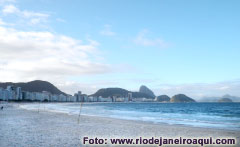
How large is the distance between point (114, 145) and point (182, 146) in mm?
4193

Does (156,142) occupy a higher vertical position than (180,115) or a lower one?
higher

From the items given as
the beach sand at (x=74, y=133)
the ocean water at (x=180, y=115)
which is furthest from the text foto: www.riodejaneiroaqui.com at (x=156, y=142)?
the ocean water at (x=180, y=115)

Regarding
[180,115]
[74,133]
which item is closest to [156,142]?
[74,133]

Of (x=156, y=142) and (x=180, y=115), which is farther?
(x=180, y=115)

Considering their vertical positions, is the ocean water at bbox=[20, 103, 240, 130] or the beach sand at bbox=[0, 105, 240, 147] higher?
the beach sand at bbox=[0, 105, 240, 147]

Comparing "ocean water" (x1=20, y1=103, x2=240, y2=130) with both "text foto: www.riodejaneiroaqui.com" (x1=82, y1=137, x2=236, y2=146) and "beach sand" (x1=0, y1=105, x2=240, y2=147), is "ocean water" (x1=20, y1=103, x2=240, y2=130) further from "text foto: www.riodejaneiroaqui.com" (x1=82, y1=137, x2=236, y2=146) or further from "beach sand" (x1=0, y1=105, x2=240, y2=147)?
"text foto: www.riodejaneiroaqui.com" (x1=82, y1=137, x2=236, y2=146)

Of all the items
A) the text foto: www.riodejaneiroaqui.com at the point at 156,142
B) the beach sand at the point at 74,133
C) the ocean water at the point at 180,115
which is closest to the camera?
A: the beach sand at the point at 74,133

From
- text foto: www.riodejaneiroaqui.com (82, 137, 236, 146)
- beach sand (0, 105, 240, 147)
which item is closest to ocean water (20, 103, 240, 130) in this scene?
beach sand (0, 105, 240, 147)

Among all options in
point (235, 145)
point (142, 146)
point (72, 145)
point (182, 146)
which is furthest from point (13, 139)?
point (235, 145)

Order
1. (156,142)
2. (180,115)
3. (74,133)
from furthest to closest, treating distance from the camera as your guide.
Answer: (180,115) < (74,133) < (156,142)

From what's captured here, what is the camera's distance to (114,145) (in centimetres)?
1479

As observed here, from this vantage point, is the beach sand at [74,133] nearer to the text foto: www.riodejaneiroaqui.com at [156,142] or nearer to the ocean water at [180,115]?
the text foto: www.riodejaneiroaqui.com at [156,142]

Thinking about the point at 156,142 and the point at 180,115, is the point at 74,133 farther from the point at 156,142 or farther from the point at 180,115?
the point at 180,115

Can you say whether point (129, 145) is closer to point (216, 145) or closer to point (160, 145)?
point (160, 145)
